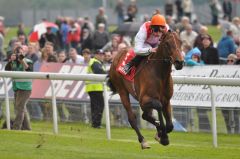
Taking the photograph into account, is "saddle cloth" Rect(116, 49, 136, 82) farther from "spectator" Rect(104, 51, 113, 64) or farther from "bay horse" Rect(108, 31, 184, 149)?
"spectator" Rect(104, 51, 113, 64)

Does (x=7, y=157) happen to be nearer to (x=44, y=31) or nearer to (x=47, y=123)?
(x=47, y=123)

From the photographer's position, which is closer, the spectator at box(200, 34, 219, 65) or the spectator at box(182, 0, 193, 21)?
the spectator at box(200, 34, 219, 65)

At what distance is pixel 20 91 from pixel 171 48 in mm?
5048

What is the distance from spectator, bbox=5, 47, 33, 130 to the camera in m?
16.7

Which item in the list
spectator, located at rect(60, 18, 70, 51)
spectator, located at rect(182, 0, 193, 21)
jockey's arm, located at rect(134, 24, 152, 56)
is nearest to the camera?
jockey's arm, located at rect(134, 24, 152, 56)

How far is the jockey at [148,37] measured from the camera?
13.0 m

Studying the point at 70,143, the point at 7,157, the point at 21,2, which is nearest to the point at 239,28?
the point at 70,143

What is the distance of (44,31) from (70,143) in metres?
13.8

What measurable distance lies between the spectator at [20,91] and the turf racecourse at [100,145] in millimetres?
313

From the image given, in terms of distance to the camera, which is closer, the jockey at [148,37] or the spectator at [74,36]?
the jockey at [148,37]

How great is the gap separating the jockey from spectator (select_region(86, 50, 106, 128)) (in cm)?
360

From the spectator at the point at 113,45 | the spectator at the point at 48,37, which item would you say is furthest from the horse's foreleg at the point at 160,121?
the spectator at the point at 48,37

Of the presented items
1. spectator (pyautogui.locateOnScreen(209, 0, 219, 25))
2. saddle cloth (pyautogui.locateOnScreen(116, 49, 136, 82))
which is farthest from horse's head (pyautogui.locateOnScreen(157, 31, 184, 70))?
spectator (pyautogui.locateOnScreen(209, 0, 219, 25))

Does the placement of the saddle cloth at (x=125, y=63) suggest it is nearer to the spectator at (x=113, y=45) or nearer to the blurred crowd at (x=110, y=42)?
the blurred crowd at (x=110, y=42)
